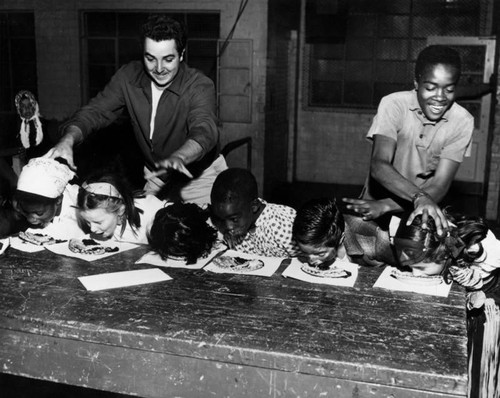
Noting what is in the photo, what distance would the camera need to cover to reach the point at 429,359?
6.12 feet

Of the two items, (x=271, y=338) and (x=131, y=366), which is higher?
(x=271, y=338)

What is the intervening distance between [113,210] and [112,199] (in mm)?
57

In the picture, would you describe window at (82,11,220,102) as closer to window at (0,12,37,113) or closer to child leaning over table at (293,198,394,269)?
window at (0,12,37,113)

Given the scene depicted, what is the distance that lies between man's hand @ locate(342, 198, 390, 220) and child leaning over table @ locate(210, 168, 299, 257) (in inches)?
13.8

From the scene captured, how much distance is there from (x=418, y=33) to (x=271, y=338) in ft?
25.9

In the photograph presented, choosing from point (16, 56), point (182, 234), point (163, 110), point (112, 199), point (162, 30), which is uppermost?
point (16, 56)

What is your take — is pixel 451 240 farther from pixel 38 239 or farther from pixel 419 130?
pixel 38 239

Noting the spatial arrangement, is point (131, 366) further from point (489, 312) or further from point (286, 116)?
point (286, 116)

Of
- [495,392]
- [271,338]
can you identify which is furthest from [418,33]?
[271,338]

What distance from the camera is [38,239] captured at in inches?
125

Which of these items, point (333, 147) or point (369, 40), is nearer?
point (369, 40)

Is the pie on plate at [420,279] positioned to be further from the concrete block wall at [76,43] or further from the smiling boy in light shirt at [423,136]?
the concrete block wall at [76,43]

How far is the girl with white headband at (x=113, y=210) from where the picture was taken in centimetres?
305

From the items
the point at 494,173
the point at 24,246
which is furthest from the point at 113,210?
the point at 494,173
